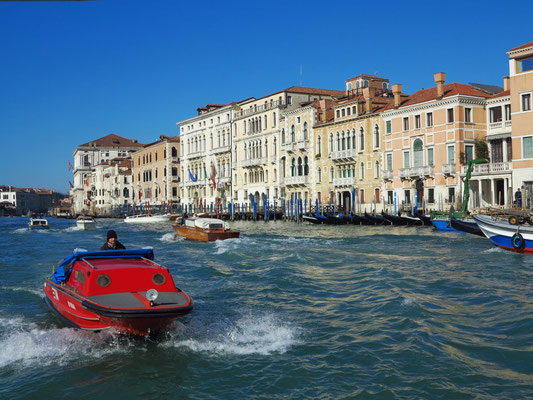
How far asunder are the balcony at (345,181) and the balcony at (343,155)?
137 cm

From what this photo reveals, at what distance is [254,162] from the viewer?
49938 millimetres

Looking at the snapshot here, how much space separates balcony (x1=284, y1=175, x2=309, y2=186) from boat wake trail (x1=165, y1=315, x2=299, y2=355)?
3552cm

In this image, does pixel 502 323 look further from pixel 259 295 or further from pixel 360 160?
pixel 360 160

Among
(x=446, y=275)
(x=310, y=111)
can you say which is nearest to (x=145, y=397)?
(x=446, y=275)

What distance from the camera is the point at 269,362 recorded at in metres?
6.94

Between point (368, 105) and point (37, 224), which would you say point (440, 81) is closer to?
point (368, 105)

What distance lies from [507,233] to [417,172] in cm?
1679

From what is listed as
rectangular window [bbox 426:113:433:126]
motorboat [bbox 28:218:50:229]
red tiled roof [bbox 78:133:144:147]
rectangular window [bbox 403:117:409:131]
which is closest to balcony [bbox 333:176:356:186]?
rectangular window [bbox 403:117:409:131]

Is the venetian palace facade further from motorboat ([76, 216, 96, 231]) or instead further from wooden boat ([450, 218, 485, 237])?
motorboat ([76, 216, 96, 231])

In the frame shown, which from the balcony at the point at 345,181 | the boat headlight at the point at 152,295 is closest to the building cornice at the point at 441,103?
the balcony at the point at 345,181

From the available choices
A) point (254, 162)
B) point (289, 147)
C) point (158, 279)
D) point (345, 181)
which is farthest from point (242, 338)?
point (254, 162)

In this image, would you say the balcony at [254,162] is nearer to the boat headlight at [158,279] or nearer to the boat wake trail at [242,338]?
the boat wake trail at [242,338]

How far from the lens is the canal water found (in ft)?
20.1

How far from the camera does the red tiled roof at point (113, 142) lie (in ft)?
318
